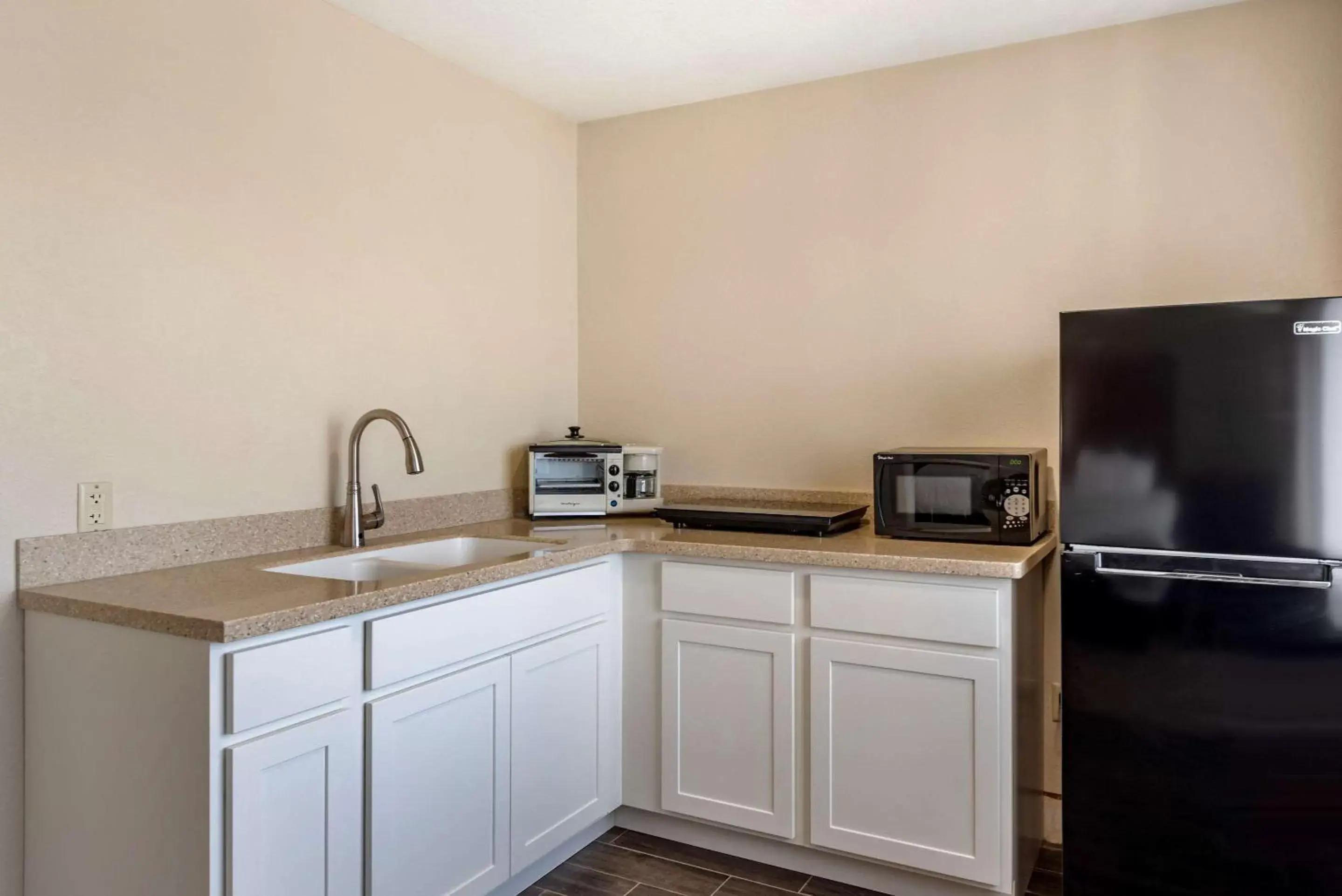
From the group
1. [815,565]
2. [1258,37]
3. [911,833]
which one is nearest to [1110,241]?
[1258,37]

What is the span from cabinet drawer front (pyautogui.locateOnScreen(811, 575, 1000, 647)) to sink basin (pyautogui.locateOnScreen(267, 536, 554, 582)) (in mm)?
732

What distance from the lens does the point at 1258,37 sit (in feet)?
7.91

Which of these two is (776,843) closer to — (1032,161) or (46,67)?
(1032,161)

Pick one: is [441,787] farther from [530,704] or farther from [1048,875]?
[1048,875]

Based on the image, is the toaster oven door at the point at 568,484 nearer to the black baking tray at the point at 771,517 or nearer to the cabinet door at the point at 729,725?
the black baking tray at the point at 771,517

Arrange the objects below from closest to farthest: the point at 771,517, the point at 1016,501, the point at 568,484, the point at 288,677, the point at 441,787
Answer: the point at 288,677, the point at 441,787, the point at 1016,501, the point at 771,517, the point at 568,484

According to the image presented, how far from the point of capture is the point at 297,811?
1690 millimetres

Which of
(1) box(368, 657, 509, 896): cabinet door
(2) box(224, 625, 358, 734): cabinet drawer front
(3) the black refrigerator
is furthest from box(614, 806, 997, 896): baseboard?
(2) box(224, 625, 358, 734): cabinet drawer front

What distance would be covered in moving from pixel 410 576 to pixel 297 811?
57 cm

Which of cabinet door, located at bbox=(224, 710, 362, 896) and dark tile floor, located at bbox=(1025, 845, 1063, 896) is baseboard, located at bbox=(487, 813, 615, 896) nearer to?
cabinet door, located at bbox=(224, 710, 362, 896)

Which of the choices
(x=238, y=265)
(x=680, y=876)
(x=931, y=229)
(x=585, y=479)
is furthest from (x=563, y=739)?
(x=931, y=229)

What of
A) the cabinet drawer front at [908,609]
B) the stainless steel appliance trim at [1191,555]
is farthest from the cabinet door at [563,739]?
the stainless steel appliance trim at [1191,555]

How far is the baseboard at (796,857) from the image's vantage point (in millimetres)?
2326

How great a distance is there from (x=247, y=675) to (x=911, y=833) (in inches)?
62.4
